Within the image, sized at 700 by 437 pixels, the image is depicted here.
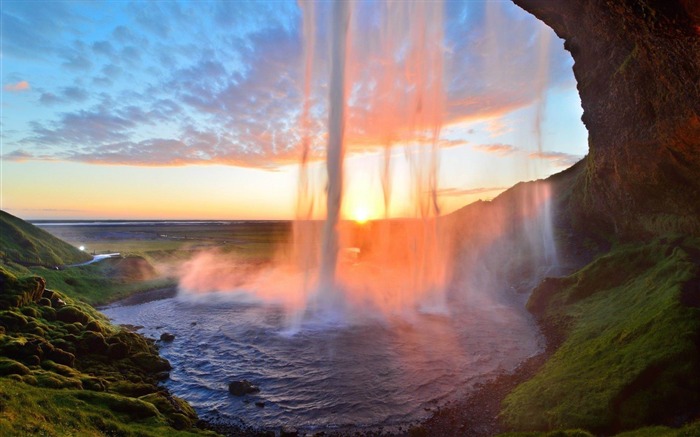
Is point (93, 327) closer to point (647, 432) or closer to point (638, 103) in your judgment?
point (647, 432)

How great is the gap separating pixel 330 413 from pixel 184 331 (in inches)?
1143

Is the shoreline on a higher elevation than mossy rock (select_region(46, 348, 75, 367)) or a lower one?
lower

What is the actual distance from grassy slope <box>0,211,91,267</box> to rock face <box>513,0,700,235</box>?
8546cm

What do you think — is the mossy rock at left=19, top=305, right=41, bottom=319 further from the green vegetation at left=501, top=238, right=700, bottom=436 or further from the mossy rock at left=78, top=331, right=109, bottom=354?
the green vegetation at left=501, top=238, right=700, bottom=436

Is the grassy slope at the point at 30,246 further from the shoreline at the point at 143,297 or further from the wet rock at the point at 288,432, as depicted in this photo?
the wet rock at the point at 288,432

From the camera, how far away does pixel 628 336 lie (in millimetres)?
28453

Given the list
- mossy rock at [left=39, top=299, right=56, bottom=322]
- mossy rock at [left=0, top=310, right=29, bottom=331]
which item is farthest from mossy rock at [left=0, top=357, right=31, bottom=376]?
mossy rock at [left=39, top=299, right=56, bottom=322]

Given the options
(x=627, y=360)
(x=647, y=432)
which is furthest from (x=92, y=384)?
(x=627, y=360)

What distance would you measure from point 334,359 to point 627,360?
2480 cm

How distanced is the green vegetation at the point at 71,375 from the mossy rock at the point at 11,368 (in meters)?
0.05

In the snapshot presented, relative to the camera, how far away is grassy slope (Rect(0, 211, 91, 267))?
63.0m

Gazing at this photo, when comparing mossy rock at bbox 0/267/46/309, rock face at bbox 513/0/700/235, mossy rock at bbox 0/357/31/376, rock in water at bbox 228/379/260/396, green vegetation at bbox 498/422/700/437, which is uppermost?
rock face at bbox 513/0/700/235

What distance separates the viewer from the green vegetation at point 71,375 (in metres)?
17.9

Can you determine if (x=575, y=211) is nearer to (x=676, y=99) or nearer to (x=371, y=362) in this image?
(x=676, y=99)
